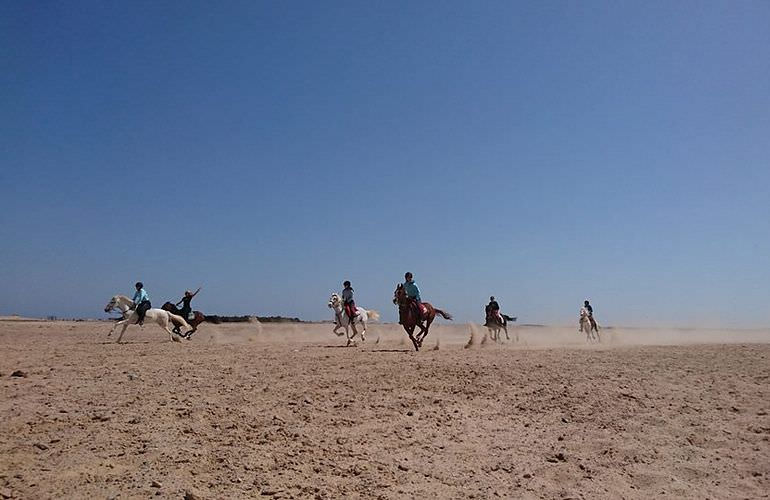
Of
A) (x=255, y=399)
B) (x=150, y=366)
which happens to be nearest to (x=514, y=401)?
(x=255, y=399)

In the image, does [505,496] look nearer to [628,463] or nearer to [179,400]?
[628,463]

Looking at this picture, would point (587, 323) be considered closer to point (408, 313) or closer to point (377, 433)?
point (408, 313)

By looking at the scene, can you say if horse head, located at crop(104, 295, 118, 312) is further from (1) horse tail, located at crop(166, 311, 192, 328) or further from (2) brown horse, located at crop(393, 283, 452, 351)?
(2) brown horse, located at crop(393, 283, 452, 351)

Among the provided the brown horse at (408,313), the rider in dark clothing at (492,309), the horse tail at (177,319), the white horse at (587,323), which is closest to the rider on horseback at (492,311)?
the rider in dark clothing at (492,309)

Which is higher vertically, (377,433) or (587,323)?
(587,323)

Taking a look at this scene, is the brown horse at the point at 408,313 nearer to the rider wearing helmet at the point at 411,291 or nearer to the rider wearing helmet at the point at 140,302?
the rider wearing helmet at the point at 411,291

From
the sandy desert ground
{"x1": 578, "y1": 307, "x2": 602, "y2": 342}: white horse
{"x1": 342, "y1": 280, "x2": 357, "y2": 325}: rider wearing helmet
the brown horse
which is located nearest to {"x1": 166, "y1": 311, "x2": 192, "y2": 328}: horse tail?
{"x1": 342, "y1": 280, "x2": 357, "y2": 325}: rider wearing helmet

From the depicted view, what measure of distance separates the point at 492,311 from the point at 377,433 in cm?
2281

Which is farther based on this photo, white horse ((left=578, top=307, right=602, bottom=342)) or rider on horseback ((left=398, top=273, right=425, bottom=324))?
white horse ((left=578, top=307, right=602, bottom=342))

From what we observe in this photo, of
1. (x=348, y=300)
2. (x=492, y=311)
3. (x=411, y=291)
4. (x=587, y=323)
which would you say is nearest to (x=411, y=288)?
(x=411, y=291)

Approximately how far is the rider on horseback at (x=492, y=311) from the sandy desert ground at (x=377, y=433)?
17.0 m

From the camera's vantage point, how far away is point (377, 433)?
7492 millimetres

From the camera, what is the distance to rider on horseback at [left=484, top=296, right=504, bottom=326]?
95.9 feet

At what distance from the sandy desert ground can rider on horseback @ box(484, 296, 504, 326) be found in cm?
1704
